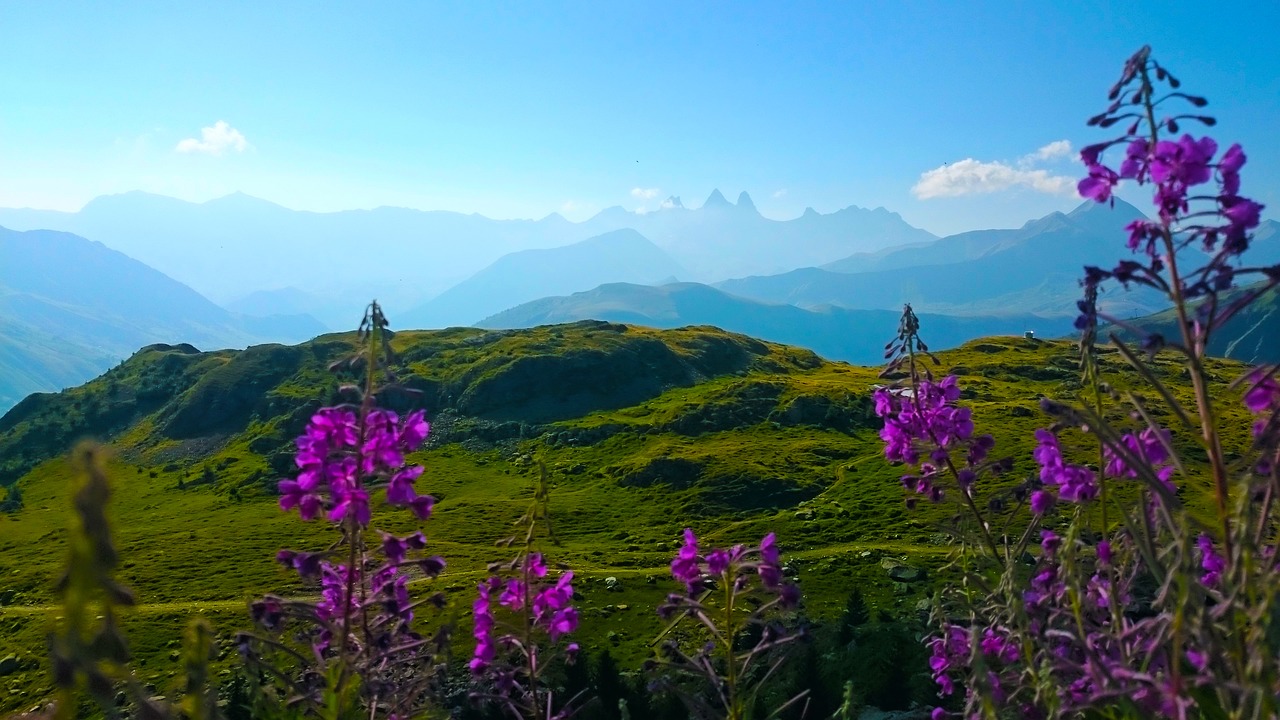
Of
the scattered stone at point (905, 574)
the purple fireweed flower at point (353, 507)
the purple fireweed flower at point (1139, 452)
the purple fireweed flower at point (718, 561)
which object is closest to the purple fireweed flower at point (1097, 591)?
the purple fireweed flower at point (1139, 452)

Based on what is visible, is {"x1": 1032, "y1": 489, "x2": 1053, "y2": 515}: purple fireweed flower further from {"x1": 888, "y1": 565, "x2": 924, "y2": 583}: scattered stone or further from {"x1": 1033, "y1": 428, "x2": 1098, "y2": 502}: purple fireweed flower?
{"x1": 888, "y1": 565, "x2": 924, "y2": 583}: scattered stone

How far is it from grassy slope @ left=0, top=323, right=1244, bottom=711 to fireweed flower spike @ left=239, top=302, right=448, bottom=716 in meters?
2.74

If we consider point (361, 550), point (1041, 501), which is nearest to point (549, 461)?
point (1041, 501)

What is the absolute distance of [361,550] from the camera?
13.9 feet

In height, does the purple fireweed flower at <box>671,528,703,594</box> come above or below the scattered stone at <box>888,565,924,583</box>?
above

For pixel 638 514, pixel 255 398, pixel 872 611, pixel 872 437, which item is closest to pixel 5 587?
pixel 638 514

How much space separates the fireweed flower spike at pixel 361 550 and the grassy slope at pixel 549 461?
2743 mm

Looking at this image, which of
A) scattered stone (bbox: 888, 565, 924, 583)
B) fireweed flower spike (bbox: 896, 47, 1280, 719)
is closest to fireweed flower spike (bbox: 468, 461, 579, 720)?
fireweed flower spike (bbox: 896, 47, 1280, 719)

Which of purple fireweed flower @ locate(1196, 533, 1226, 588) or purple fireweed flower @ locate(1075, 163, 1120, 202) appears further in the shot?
purple fireweed flower @ locate(1196, 533, 1226, 588)

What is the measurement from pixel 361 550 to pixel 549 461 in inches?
2503

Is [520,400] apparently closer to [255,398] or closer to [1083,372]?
[255,398]

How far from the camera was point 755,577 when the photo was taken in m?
5.16

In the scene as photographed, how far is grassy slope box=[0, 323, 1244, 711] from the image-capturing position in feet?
106

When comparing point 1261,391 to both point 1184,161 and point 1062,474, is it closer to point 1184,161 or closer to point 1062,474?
point 1184,161
